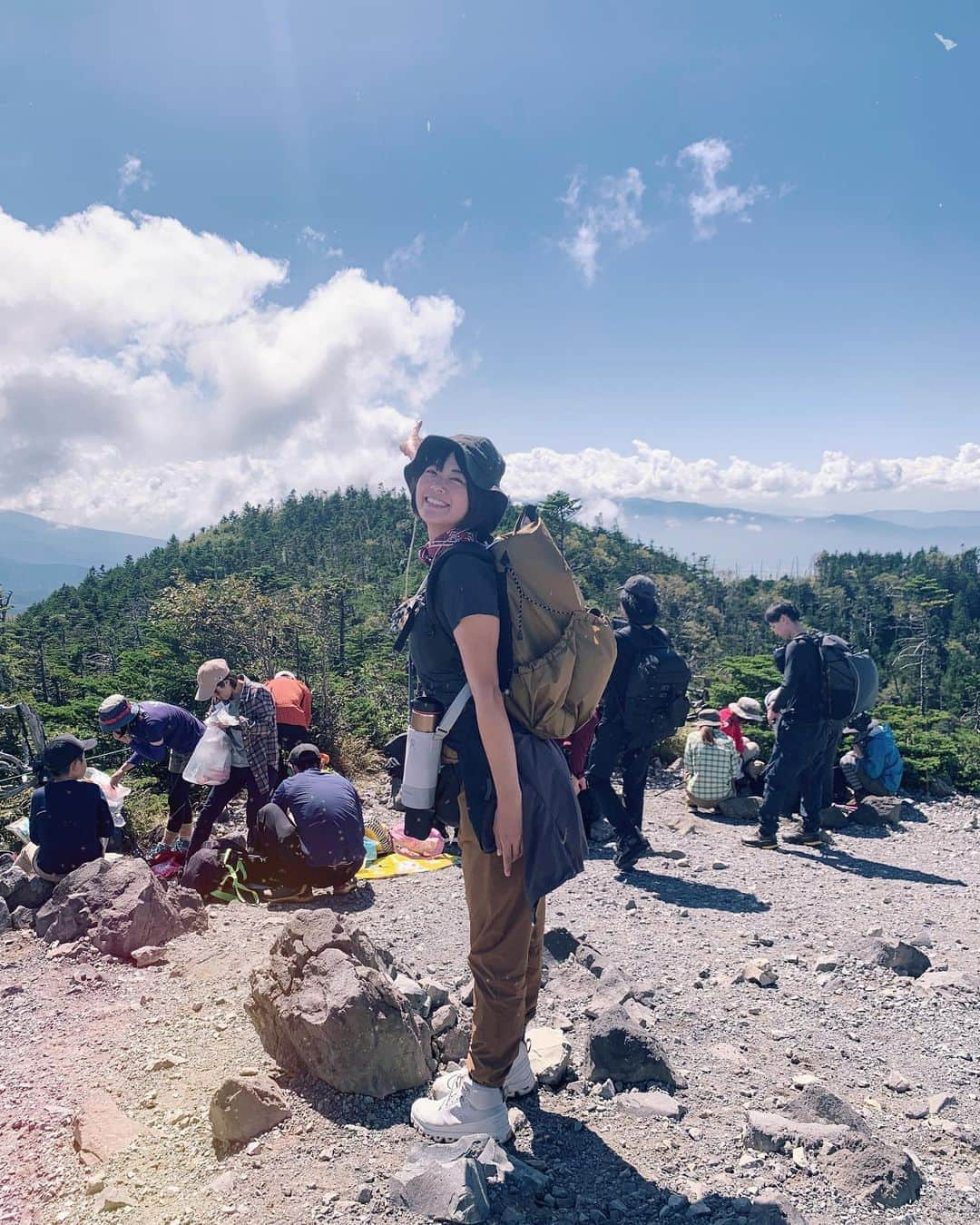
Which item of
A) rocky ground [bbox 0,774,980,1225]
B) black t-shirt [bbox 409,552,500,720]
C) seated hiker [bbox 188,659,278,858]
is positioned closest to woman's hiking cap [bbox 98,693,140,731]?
seated hiker [bbox 188,659,278,858]

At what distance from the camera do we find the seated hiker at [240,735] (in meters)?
5.46

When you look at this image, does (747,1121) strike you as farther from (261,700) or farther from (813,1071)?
(261,700)

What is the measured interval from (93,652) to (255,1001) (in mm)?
24428

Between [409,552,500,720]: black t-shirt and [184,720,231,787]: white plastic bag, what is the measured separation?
11.8ft

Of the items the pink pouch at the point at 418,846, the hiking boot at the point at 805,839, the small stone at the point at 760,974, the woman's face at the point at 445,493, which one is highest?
the woman's face at the point at 445,493

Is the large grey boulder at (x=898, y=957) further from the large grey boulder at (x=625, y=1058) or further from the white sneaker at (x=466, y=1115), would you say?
the white sneaker at (x=466, y=1115)

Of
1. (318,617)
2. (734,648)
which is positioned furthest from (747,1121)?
(734,648)

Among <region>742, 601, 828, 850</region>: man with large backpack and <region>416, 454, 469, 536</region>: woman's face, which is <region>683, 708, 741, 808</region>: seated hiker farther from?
<region>416, 454, 469, 536</region>: woman's face

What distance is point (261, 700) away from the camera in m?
5.58

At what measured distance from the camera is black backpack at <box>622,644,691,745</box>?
5.32 meters

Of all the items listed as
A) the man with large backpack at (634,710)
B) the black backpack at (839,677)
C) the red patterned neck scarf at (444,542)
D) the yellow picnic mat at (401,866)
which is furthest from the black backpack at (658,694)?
the red patterned neck scarf at (444,542)

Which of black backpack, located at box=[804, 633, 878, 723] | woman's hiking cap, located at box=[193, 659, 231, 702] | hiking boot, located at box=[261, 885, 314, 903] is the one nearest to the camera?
hiking boot, located at box=[261, 885, 314, 903]

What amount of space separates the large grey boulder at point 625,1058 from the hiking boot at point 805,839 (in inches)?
167

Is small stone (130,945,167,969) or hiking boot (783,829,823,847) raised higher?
small stone (130,945,167,969)
